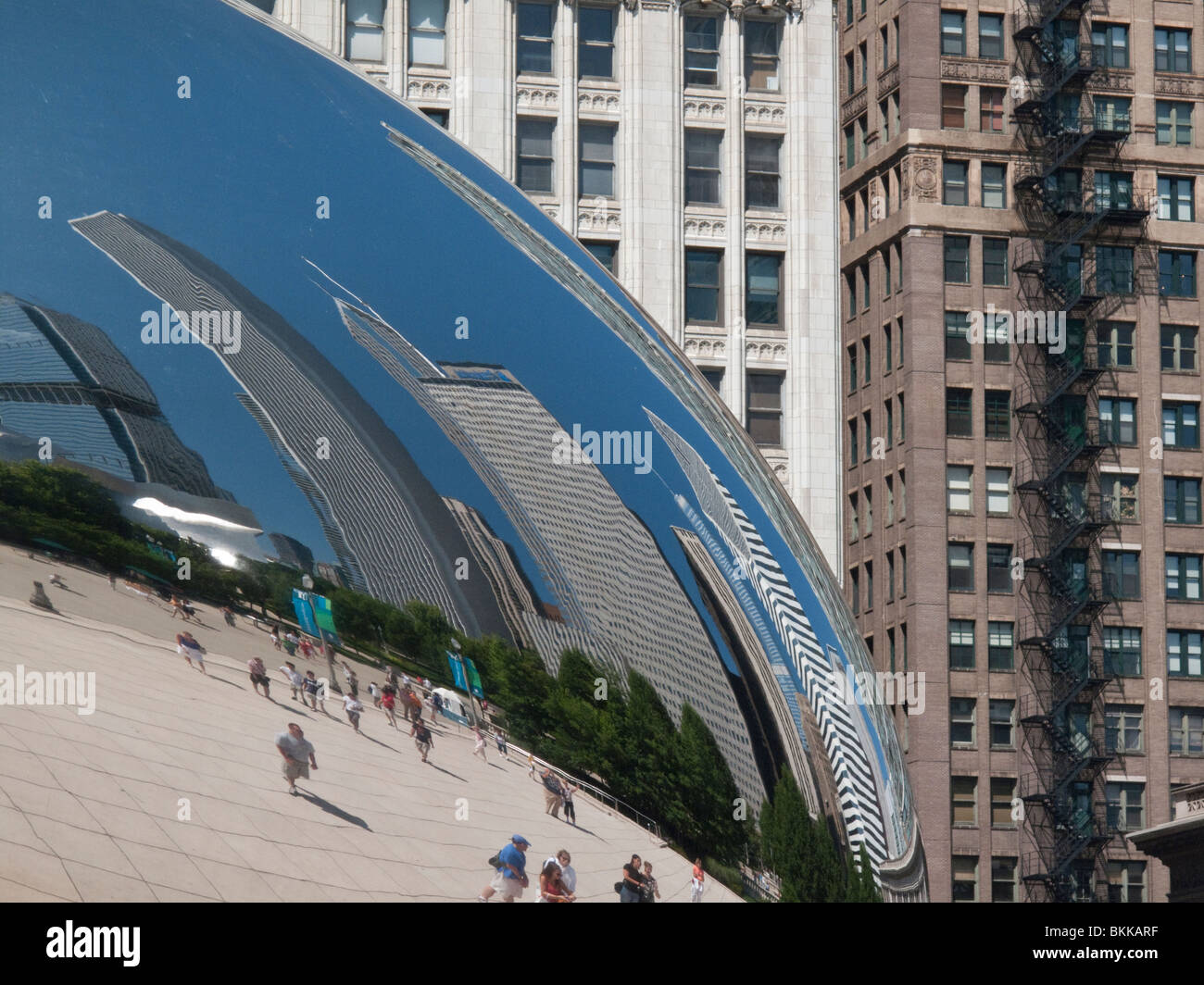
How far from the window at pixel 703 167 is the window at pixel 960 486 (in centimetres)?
2227

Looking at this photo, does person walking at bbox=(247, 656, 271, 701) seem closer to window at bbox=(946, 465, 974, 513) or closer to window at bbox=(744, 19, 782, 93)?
window at bbox=(744, 19, 782, 93)

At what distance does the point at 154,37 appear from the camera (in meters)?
7.26

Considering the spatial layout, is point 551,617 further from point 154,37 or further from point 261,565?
point 154,37

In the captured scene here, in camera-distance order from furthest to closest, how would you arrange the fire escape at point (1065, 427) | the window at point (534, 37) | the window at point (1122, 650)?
the window at point (1122, 650) → the fire escape at point (1065, 427) → the window at point (534, 37)

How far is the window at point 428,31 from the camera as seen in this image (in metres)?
51.0

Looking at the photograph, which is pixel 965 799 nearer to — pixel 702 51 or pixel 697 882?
pixel 702 51

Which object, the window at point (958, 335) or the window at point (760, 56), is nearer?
the window at point (760, 56)

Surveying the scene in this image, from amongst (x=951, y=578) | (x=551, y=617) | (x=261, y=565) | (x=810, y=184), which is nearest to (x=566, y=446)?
(x=551, y=617)

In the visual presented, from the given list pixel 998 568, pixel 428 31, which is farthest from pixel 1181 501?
pixel 428 31

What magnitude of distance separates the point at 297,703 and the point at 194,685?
363 mm

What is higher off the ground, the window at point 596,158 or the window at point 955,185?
the window at point 955,185

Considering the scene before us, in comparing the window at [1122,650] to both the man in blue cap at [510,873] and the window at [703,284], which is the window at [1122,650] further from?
the man in blue cap at [510,873]

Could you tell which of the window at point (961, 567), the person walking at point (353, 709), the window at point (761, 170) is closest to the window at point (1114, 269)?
the window at point (961, 567)

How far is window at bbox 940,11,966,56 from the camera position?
71.5m
